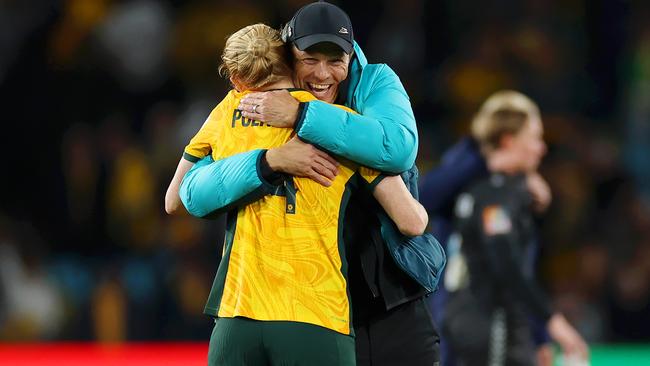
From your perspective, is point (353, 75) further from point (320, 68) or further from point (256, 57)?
point (256, 57)

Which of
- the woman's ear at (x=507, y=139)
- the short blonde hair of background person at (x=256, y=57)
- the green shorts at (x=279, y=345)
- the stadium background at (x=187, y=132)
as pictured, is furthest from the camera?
the stadium background at (x=187, y=132)

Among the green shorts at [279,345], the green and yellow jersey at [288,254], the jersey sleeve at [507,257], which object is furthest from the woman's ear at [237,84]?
the jersey sleeve at [507,257]

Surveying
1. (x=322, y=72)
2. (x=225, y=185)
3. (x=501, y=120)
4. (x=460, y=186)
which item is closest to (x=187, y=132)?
(x=460, y=186)

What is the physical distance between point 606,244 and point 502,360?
15.6 ft

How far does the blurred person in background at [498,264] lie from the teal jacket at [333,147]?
70.2 inches

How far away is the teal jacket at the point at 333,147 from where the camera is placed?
115 inches

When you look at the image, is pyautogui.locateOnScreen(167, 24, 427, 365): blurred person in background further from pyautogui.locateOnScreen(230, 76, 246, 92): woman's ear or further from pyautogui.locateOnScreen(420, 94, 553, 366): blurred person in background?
pyautogui.locateOnScreen(420, 94, 553, 366): blurred person in background

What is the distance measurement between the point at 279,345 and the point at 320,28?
0.79m

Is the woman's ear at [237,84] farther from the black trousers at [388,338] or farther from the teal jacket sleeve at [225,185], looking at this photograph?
the black trousers at [388,338]

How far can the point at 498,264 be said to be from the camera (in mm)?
4742

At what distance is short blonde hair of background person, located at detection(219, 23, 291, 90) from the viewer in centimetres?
299

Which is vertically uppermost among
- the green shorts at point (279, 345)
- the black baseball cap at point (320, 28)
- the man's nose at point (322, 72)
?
the black baseball cap at point (320, 28)

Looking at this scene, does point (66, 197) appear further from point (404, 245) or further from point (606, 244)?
point (404, 245)

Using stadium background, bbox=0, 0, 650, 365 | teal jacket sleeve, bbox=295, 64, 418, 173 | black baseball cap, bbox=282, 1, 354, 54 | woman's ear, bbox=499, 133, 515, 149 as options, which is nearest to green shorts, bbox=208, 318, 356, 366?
teal jacket sleeve, bbox=295, 64, 418, 173
